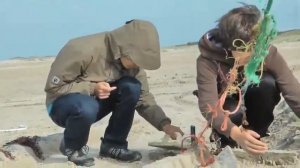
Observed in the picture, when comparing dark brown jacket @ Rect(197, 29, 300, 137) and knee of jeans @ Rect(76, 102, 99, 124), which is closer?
dark brown jacket @ Rect(197, 29, 300, 137)

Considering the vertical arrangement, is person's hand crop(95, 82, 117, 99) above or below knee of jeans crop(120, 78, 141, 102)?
above

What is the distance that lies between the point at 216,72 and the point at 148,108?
0.62 meters

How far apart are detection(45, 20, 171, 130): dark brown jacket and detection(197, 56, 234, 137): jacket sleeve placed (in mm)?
300

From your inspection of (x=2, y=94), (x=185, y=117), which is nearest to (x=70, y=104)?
(x=185, y=117)

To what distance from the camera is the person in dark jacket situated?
288cm

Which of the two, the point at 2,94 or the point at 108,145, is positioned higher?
the point at 108,145

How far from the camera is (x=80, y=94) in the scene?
11.0 ft

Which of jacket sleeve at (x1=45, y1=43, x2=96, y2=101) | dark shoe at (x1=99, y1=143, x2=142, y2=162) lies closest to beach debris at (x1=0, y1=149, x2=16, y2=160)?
jacket sleeve at (x1=45, y1=43, x2=96, y2=101)

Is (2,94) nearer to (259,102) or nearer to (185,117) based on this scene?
(185,117)

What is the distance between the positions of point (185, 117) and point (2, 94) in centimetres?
461

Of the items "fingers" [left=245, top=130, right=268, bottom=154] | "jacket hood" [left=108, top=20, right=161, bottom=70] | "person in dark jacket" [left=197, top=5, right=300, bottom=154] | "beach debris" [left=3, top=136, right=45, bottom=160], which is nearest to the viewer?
"fingers" [left=245, top=130, right=268, bottom=154]

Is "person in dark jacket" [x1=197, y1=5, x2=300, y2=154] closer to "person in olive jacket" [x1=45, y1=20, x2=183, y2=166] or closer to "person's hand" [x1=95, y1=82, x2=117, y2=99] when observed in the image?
"person in olive jacket" [x1=45, y1=20, x2=183, y2=166]

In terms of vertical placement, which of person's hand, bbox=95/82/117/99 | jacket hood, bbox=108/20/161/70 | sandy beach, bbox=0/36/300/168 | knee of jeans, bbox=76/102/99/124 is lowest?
sandy beach, bbox=0/36/300/168

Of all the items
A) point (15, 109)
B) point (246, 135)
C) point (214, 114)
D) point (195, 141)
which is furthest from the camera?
point (15, 109)
